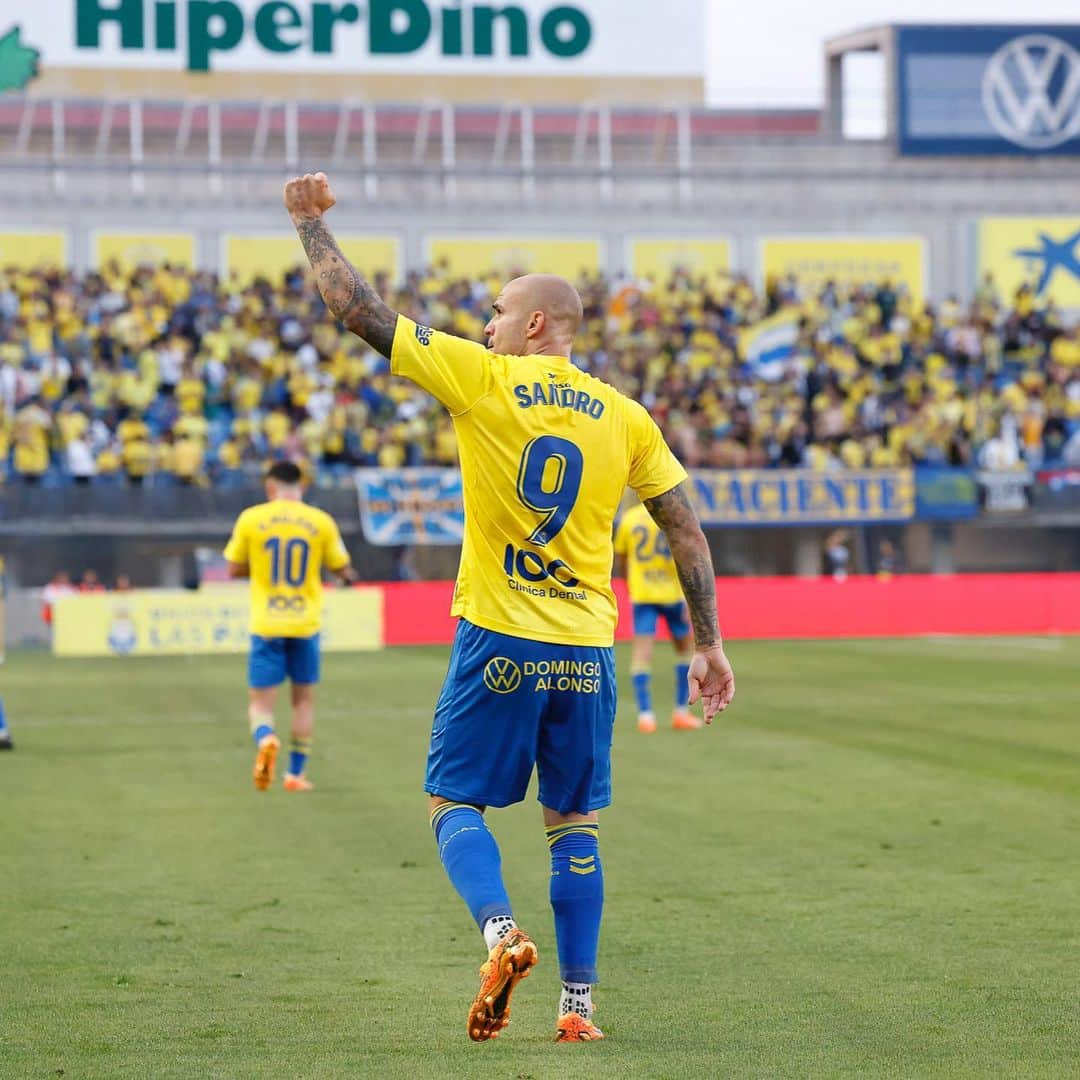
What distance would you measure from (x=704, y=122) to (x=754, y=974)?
4739cm

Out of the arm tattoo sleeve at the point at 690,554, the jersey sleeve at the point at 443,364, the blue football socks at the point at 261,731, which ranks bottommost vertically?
the blue football socks at the point at 261,731

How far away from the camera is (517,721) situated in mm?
5781

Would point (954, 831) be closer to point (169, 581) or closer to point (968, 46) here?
point (169, 581)

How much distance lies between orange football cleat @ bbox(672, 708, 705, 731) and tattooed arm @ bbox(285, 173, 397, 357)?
39.5 ft

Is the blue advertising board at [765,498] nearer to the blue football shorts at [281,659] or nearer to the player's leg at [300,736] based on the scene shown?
the player's leg at [300,736]

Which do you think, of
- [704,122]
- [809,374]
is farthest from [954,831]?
[704,122]

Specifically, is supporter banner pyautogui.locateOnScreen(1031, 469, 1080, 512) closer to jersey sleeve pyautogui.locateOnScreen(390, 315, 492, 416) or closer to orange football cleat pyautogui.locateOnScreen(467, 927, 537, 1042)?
jersey sleeve pyautogui.locateOnScreen(390, 315, 492, 416)

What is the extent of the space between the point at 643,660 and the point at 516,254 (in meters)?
29.8

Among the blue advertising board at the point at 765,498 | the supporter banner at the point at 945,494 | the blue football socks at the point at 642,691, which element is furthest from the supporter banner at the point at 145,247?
the blue football socks at the point at 642,691

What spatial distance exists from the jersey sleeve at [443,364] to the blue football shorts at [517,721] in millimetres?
703

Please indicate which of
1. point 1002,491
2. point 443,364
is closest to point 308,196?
point 443,364

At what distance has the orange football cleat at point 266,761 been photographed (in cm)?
1272

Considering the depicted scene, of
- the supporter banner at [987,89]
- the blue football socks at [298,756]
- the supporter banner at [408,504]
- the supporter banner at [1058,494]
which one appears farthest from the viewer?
the supporter banner at [987,89]

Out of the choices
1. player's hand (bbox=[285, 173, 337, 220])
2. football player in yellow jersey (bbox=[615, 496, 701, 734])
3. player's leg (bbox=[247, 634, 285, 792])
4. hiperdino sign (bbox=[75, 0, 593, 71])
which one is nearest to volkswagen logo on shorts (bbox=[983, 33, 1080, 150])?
hiperdino sign (bbox=[75, 0, 593, 71])
